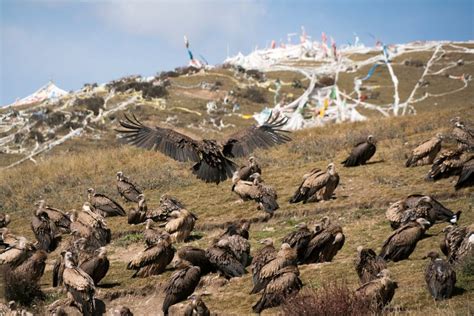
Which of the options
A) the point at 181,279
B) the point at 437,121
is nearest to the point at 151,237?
the point at 181,279

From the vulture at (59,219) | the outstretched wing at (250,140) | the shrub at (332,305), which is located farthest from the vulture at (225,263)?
the vulture at (59,219)

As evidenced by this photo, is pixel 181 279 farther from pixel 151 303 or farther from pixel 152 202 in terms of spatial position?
pixel 152 202

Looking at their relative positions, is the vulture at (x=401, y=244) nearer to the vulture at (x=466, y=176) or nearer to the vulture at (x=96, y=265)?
the vulture at (x=466, y=176)

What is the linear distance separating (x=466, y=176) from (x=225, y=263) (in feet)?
21.2

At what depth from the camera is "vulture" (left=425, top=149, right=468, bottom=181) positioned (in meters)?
16.1

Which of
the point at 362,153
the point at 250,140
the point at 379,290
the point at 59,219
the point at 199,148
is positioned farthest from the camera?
the point at 362,153

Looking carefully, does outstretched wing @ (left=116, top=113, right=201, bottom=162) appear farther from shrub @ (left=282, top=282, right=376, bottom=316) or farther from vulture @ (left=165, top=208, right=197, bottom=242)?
shrub @ (left=282, top=282, right=376, bottom=316)

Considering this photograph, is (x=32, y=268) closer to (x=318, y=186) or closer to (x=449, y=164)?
(x=318, y=186)

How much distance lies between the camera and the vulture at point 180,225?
14445mm

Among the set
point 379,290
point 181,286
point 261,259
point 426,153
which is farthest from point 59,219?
point 379,290

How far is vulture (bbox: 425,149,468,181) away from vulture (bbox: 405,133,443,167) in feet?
5.98

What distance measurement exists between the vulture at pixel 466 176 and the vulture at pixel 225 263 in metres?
6.07

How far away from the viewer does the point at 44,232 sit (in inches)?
614

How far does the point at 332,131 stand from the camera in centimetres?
2880
